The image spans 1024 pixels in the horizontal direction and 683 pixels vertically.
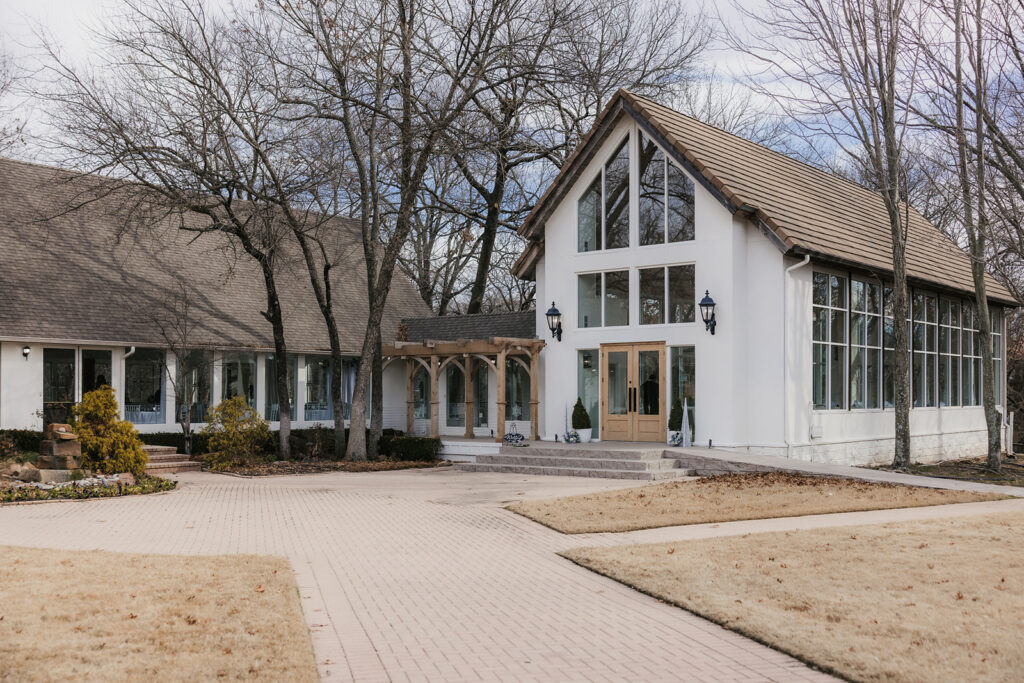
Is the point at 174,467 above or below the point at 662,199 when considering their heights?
below

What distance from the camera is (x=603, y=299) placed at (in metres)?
23.0

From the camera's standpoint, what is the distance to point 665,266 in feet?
72.1

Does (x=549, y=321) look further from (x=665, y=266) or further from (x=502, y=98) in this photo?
(x=502, y=98)

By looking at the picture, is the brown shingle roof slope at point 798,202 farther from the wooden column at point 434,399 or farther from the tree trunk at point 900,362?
the wooden column at point 434,399

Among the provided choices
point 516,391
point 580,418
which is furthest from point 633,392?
point 516,391

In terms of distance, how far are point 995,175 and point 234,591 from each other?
19.5 m

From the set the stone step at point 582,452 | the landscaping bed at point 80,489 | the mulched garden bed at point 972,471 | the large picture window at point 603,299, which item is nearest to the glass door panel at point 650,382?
the large picture window at point 603,299

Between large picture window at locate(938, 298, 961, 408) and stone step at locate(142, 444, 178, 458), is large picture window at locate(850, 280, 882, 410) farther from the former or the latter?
stone step at locate(142, 444, 178, 458)

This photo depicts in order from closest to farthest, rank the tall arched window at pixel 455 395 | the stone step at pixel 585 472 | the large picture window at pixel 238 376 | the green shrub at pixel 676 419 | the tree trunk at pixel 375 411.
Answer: the stone step at pixel 585 472, the green shrub at pixel 676 419, the tree trunk at pixel 375 411, the large picture window at pixel 238 376, the tall arched window at pixel 455 395

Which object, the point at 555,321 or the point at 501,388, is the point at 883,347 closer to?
the point at 555,321

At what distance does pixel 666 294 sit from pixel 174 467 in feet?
38.9

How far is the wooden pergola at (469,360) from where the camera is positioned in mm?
23359

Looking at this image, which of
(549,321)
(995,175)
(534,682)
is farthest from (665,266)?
(534,682)

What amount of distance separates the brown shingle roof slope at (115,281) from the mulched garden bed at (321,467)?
4165 mm
